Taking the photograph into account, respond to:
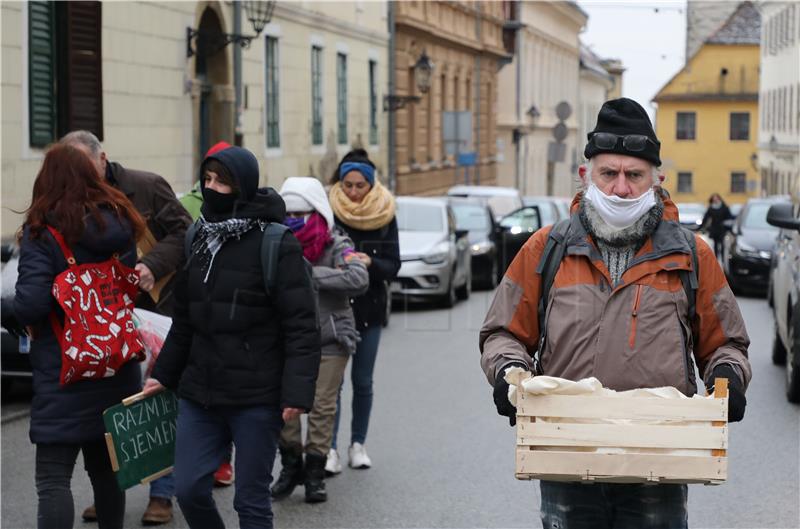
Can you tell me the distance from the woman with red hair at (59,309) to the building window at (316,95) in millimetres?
22508

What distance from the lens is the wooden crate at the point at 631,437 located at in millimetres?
3904

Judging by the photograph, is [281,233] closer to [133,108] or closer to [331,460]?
[331,460]

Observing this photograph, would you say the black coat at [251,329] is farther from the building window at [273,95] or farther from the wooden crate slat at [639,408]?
the building window at [273,95]

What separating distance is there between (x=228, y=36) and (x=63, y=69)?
18.3ft

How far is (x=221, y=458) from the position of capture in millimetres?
5645

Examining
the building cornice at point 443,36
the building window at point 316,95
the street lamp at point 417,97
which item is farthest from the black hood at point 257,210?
the building cornice at point 443,36

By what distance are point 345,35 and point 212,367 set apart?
2583cm

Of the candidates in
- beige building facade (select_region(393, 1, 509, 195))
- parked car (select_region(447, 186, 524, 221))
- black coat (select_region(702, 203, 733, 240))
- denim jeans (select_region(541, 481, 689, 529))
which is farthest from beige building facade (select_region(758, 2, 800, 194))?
denim jeans (select_region(541, 481, 689, 529))

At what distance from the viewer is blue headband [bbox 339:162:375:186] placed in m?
8.49

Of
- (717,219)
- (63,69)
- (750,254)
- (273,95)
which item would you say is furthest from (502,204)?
(63,69)

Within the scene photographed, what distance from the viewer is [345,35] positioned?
30.9 m

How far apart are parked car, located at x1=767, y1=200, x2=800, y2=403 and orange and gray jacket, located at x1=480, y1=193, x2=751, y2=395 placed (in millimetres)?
6730

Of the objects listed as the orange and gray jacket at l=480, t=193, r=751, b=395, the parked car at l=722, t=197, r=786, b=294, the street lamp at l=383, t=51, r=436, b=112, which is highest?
the street lamp at l=383, t=51, r=436, b=112

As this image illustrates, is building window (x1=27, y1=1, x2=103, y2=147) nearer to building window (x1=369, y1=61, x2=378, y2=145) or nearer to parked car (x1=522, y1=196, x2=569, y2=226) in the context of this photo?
parked car (x1=522, y1=196, x2=569, y2=226)
